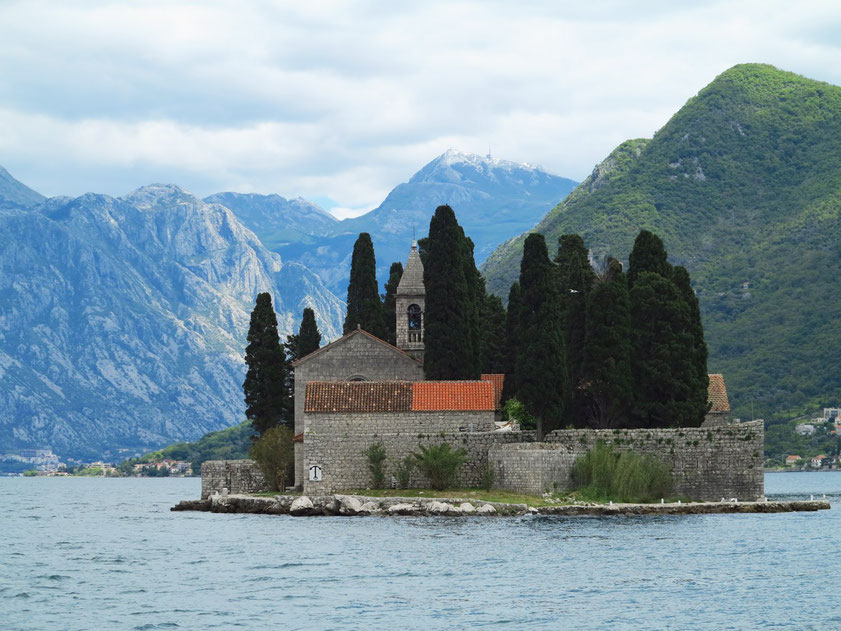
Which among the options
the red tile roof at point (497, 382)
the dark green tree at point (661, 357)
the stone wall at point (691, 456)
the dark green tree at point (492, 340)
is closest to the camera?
the stone wall at point (691, 456)

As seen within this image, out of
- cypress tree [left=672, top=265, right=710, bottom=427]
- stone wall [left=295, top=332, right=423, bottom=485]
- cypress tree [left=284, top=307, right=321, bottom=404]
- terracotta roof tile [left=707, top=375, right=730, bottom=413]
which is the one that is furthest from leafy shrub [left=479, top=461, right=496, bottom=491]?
cypress tree [left=284, top=307, right=321, bottom=404]

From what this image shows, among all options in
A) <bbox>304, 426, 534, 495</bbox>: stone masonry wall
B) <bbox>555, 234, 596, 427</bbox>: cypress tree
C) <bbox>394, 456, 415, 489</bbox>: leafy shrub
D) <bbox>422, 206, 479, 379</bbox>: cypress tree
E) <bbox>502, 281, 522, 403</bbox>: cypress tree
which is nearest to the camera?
<bbox>394, 456, 415, 489</bbox>: leafy shrub

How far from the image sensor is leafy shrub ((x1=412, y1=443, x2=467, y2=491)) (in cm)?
5394

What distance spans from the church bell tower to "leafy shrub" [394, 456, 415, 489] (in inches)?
424

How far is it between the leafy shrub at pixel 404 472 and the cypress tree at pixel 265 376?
49.2ft

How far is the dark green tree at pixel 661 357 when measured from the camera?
55.5 metres

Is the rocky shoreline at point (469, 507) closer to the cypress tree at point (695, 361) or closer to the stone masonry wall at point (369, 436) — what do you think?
the stone masonry wall at point (369, 436)

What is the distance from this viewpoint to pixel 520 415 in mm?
56812

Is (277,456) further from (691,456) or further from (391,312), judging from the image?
(691,456)

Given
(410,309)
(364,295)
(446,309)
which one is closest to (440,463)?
(446,309)

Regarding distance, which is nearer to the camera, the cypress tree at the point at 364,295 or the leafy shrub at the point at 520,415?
the leafy shrub at the point at 520,415

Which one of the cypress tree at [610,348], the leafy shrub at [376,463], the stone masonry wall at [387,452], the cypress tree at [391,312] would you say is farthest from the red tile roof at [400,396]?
the cypress tree at [391,312]

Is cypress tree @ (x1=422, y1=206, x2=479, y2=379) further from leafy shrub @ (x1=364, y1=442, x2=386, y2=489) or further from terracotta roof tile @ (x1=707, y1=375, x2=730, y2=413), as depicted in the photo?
terracotta roof tile @ (x1=707, y1=375, x2=730, y2=413)

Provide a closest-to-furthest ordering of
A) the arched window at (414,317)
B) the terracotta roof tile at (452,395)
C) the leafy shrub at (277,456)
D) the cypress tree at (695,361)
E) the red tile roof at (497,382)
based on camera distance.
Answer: the terracotta roof tile at (452,395)
the cypress tree at (695,361)
the red tile roof at (497,382)
the leafy shrub at (277,456)
the arched window at (414,317)
